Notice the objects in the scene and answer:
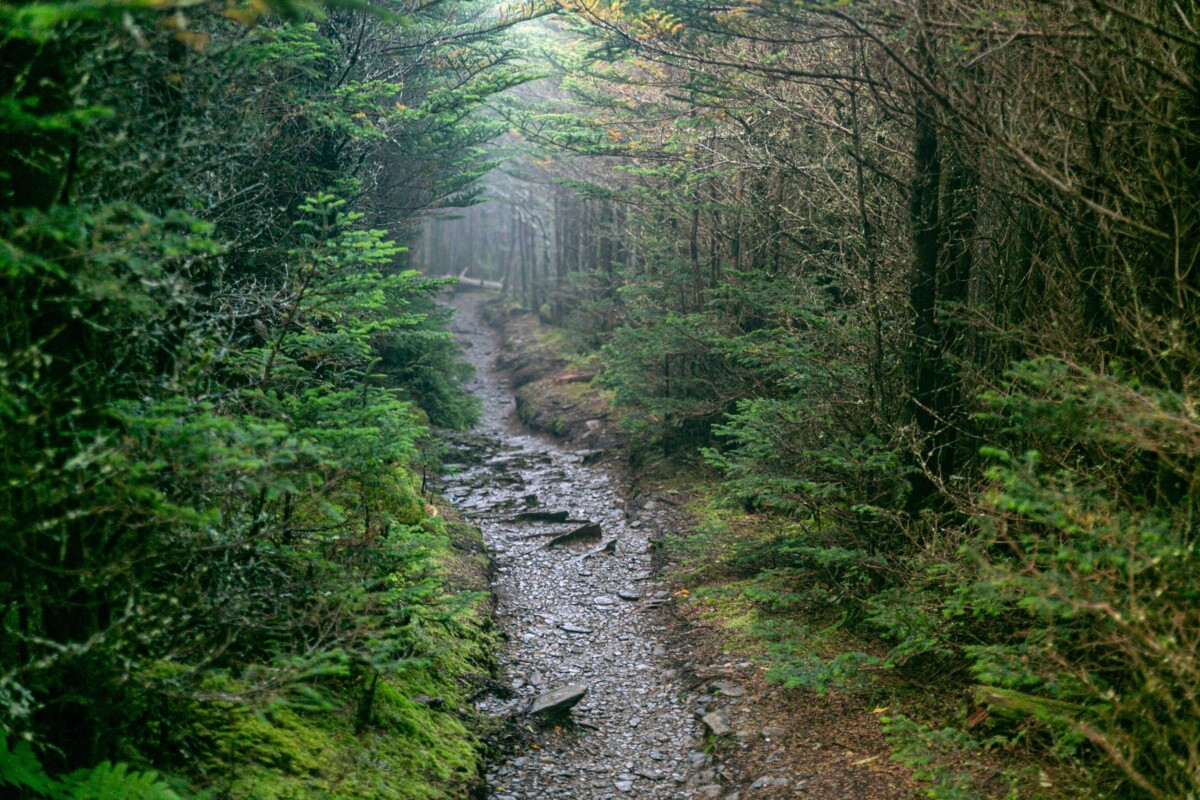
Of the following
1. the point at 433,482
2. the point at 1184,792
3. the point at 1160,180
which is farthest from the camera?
the point at 433,482

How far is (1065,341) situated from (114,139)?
5.64 m

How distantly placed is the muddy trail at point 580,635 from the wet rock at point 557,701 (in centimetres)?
2

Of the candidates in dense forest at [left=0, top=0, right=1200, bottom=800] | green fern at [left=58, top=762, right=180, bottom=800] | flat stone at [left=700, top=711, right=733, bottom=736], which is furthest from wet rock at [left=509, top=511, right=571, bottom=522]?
green fern at [left=58, top=762, right=180, bottom=800]

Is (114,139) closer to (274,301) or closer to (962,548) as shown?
(274,301)

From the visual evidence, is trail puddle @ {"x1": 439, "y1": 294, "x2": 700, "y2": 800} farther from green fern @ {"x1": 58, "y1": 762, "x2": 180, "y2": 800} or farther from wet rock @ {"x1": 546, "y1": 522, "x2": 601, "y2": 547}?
green fern @ {"x1": 58, "y1": 762, "x2": 180, "y2": 800}

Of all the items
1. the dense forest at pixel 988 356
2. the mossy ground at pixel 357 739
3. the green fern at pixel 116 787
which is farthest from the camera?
the mossy ground at pixel 357 739

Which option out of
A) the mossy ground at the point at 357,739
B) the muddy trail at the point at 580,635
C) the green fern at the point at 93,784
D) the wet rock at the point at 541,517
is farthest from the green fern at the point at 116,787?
the wet rock at the point at 541,517

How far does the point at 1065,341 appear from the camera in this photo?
5.14 meters

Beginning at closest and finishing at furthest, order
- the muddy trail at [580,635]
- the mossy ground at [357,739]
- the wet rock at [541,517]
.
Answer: the mossy ground at [357,739] → the muddy trail at [580,635] → the wet rock at [541,517]

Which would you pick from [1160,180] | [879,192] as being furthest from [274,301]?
[879,192]

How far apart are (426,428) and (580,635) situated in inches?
138

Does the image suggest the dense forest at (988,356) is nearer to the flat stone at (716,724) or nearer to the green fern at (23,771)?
the flat stone at (716,724)

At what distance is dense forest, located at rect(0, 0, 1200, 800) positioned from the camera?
3348 mm

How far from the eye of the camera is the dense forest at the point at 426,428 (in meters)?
3.35
